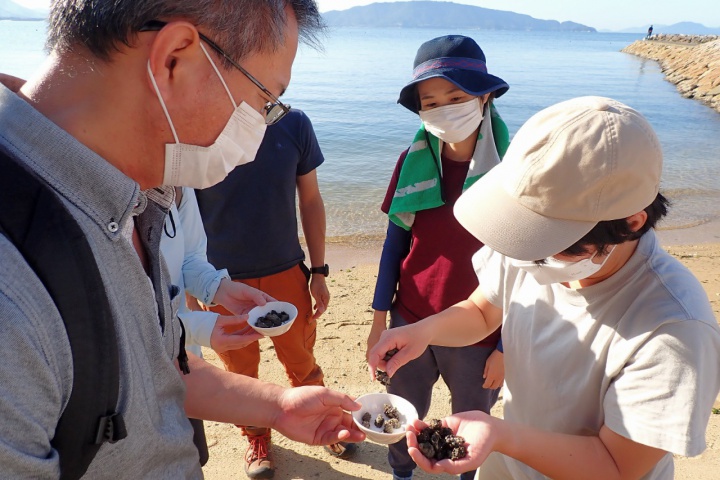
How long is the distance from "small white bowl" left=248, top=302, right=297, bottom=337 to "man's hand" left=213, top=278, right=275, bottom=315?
10cm

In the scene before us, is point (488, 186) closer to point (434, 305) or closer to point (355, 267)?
point (434, 305)

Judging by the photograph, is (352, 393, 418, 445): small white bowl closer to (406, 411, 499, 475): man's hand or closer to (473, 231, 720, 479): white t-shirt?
(406, 411, 499, 475): man's hand

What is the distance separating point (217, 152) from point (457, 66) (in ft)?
6.64

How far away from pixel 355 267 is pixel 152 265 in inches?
258

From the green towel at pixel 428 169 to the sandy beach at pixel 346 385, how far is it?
6.50 ft

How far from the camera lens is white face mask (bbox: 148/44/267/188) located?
1555 millimetres

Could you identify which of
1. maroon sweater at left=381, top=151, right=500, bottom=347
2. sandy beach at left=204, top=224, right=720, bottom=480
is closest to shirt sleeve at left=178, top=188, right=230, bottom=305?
maroon sweater at left=381, top=151, right=500, bottom=347

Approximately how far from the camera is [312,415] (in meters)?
2.26

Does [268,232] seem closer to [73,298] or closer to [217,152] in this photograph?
[217,152]

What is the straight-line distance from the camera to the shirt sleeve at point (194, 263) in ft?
10.5

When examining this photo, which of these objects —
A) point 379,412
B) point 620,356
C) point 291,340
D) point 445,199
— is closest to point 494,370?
point 379,412

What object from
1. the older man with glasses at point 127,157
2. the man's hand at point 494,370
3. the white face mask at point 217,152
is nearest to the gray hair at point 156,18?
the older man with glasses at point 127,157

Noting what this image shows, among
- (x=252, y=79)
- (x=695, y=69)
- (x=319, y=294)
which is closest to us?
(x=252, y=79)

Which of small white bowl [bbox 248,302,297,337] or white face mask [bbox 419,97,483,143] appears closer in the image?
small white bowl [bbox 248,302,297,337]
